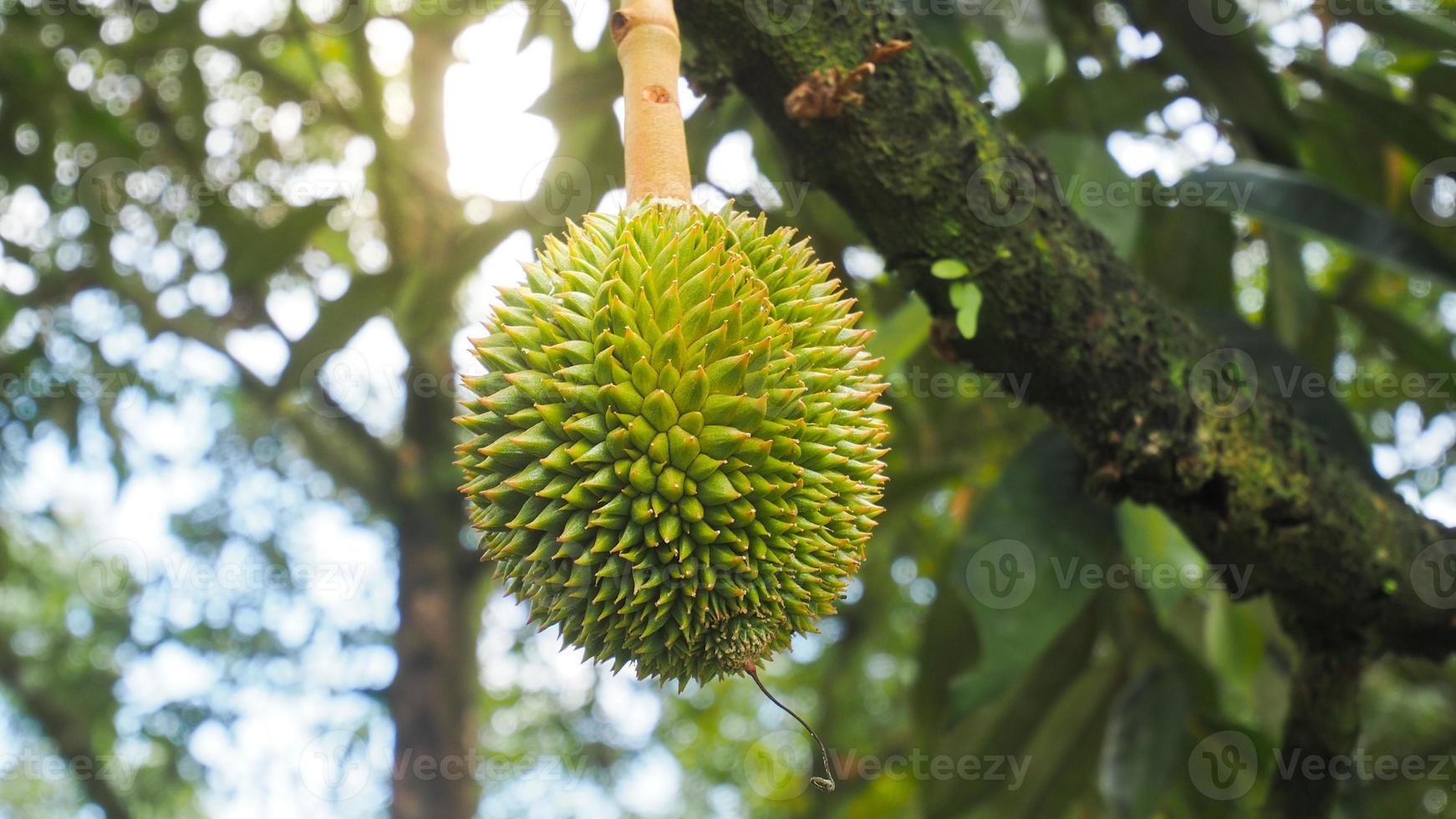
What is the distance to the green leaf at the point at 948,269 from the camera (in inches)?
60.9

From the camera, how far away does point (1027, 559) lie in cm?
197

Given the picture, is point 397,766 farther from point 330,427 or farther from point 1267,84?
point 1267,84

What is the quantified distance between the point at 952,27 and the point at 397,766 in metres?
4.20

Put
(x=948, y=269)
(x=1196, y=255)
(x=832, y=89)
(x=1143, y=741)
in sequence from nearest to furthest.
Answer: (x=832, y=89), (x=948, y=269), (x=1143, y=741), (x=1196, y=255)

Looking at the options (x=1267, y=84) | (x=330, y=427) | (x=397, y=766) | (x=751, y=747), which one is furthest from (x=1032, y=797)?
(x=751, y=747)

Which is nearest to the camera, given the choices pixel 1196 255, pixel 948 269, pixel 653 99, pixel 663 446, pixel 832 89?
pixel 663 446

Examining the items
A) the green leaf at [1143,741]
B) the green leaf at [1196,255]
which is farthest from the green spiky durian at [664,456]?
the green leaf at [1196,255]

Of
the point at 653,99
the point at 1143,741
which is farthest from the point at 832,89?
the point at 1143,741

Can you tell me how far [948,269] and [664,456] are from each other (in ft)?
2.02

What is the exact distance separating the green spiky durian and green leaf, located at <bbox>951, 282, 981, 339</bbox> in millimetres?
326

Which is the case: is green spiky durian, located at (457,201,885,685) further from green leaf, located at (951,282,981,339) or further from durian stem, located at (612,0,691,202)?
green leaf, located at (951,282,981,339)

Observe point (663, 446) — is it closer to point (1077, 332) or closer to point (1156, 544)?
point (1077, 332)

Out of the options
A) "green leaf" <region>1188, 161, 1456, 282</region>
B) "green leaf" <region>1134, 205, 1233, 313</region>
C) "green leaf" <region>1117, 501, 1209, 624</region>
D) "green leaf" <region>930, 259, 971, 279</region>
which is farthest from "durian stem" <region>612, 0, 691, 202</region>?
"green leaf" <region>1134, 205, 1233, 313</region>

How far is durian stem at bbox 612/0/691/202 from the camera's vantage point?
4.21ft
